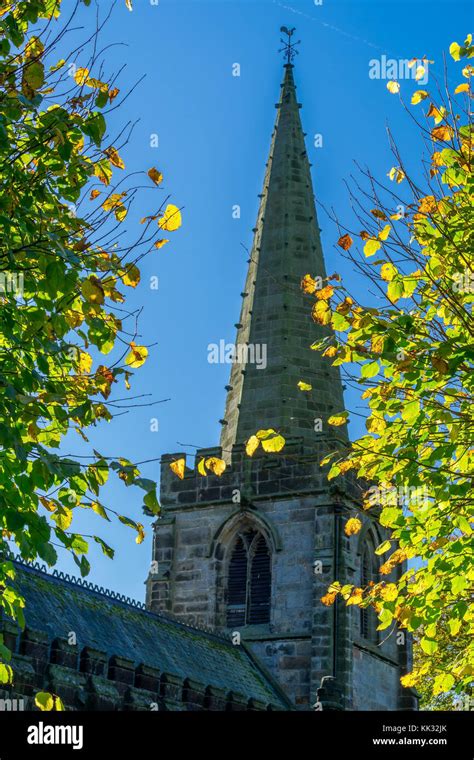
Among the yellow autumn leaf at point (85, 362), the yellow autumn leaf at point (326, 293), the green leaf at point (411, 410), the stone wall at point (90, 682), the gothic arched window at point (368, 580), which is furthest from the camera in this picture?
the gothic arched window at point (368, 580)

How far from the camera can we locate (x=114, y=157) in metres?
15.2

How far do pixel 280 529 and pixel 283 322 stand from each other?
649cm

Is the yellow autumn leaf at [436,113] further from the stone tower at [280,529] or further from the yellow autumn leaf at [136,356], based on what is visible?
the stone tower at [280,529]

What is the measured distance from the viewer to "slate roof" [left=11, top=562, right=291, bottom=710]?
97.2 feet

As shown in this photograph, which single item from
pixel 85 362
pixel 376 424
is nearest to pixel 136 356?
pixel 85 362

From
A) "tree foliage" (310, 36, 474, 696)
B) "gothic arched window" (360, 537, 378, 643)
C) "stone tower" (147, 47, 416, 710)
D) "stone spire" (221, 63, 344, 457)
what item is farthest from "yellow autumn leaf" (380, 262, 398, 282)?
"gothic arched window" (360, 537, 378, 643)

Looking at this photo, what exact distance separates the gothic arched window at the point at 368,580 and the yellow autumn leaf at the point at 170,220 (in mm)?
26008

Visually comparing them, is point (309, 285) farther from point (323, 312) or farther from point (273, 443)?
point (273, 443)

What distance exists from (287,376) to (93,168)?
1065 inches

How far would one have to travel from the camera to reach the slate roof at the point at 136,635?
97.2 ft

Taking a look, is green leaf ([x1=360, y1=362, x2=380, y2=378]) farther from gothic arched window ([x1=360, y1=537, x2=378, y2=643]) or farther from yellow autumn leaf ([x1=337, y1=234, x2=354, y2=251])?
gothic arched window ([x1=360, y1=537, x2=378, y2=643])

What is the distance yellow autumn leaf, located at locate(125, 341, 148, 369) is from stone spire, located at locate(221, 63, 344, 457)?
2480 centimetres

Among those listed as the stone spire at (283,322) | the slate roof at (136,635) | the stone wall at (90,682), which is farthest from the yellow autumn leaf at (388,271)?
the stone spire at (283,322)

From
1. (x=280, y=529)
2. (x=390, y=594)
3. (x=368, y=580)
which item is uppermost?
(x=280, y=529)
